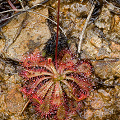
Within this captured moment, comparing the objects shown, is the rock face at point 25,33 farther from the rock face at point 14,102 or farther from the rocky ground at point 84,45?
the rock face at point 14,102

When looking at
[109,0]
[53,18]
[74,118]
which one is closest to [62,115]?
[74,118]

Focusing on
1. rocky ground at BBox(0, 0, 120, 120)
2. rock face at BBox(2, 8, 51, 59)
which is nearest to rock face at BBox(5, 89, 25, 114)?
rocky ground at BBox(0, 0, 120, 120)

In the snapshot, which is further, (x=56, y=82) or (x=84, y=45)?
(x=84, y=45)

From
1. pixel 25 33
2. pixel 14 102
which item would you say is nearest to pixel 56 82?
pixel 14 102

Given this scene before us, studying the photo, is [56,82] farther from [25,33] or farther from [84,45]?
[25,33]

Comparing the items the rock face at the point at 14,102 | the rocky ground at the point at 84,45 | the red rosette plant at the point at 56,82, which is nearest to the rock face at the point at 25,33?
the rocky ground at the point at 84,45

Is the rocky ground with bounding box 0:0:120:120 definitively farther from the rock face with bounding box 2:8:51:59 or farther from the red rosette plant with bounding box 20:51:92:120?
the red rosette plant with bounding box 20:51:92:120
